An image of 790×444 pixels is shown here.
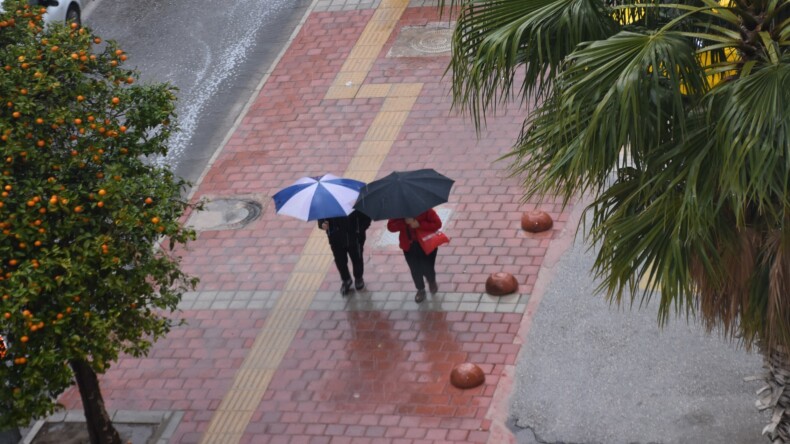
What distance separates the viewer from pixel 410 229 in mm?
12562

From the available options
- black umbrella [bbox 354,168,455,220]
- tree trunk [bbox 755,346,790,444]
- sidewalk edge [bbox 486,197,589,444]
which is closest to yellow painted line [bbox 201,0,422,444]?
black umbrella [bbox 354,168,455,220]

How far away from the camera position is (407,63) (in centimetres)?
1819

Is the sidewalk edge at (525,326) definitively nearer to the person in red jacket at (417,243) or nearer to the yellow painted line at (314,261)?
the person in red jacket at (417,243)

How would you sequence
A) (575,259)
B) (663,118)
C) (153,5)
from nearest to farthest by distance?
(663,118) → (575,259) → (153,5)

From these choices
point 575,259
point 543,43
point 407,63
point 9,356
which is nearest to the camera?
point 543,43

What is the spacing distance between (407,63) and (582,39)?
1056cm

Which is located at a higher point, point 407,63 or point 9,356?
point 9,356

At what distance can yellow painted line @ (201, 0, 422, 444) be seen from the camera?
1202 centimetres

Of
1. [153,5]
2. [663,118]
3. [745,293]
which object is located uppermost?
[663,118]

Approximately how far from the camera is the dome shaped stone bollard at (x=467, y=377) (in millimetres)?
11570

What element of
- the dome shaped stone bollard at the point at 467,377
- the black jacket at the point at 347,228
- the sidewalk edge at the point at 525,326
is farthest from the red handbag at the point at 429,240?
the dome shaped stone bollard at the point at 467,377

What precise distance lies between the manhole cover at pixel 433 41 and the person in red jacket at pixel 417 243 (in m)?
6.28

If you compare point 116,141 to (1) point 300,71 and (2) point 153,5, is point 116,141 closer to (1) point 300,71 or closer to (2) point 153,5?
(1) point 300,71

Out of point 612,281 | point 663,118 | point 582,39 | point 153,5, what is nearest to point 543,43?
point 582,39
